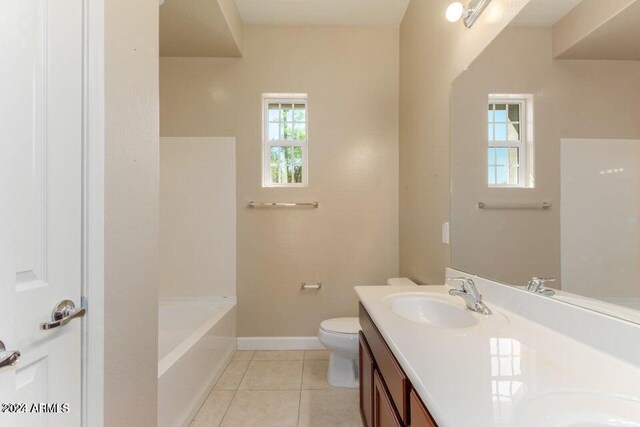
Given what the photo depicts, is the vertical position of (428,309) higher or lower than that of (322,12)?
lower

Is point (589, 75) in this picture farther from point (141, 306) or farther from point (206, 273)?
point (206, 273)

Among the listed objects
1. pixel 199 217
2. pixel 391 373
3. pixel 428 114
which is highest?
pixel 428 114

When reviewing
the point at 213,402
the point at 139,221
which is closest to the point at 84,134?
the point at 139,221

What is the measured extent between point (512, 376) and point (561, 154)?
2.38ft

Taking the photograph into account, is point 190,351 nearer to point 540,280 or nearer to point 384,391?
point 384,391

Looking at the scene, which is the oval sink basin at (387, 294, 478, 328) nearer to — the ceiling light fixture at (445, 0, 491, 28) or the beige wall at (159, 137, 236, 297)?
the ceiling light fixture at (445, 0, 491, 28)

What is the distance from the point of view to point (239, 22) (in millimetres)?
2357

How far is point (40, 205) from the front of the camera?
0.72m

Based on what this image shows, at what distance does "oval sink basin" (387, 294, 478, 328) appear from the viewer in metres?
1.17

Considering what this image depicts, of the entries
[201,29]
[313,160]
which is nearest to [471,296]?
[313,160]

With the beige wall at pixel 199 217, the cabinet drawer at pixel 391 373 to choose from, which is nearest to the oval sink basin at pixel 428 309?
the cabinet drawer at pixel 391 373

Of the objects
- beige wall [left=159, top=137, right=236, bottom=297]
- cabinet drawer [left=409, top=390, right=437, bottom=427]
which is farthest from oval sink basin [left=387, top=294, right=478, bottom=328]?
beige wall [left=159, top=137, right=236, bottom=297]

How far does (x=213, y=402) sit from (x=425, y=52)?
2720mm

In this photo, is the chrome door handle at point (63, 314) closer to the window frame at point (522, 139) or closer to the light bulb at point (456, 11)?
the window frame at point (522, 139)
